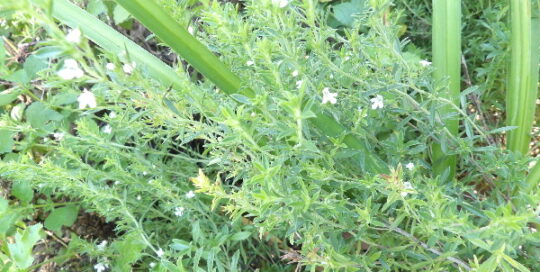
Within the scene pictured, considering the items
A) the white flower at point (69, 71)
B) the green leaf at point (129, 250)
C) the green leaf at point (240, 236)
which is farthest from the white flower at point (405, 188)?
the green leaf at point (129, 250)

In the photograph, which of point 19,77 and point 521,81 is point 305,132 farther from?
point 19,77

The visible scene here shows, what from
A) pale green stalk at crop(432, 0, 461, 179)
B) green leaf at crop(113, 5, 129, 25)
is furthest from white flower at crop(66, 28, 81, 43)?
green leaf at crop(113, 5, 129, 25)

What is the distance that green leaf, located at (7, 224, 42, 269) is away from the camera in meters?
1.29

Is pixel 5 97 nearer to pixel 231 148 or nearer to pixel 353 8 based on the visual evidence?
pixel 231 148

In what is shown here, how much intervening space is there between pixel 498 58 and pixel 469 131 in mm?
466

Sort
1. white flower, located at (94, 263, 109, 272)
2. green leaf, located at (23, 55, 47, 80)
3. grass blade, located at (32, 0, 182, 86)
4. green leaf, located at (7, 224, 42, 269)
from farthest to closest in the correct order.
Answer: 1. green leaf, located at (23, 55, 47, 80)
2. white flower, located at (94, 263, 109, 272)
3. green leaf, located at (7, 224, 42, 269)
4. grass blade, located at (32, 0, 182, 86)

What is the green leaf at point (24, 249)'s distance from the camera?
50.9 inches

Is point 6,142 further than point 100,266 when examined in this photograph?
Yes

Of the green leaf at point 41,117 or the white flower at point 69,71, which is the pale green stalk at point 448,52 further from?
the green leaf at point 41,117

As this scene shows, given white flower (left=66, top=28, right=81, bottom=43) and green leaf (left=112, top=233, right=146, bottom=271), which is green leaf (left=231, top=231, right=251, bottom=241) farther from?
white flower (left=66, top=28, right=81, bottom=43)

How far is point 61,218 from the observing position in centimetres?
186

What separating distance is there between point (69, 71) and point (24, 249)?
69cm

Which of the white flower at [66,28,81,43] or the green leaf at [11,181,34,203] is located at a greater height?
the white flower at [66,28,81,43]

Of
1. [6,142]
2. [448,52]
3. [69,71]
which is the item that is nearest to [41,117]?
[6,142]
